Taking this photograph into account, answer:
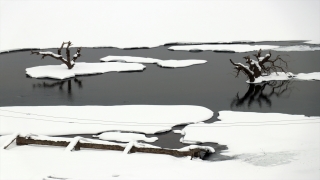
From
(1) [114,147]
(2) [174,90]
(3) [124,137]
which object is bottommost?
(3) [124,137]

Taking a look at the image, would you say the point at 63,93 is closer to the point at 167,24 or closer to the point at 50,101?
the point at 50,101

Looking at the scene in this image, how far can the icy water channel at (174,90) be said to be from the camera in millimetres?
19500

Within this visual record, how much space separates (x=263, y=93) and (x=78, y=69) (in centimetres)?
1179

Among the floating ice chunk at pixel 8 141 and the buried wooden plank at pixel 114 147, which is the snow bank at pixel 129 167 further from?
the floating ice chunk at pixel 8 141

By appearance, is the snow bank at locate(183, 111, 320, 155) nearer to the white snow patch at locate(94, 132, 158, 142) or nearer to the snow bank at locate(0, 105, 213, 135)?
the snow bank at locate(0, 105, 213, 135)

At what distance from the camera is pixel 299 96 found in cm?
2075

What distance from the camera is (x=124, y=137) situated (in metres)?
14.9

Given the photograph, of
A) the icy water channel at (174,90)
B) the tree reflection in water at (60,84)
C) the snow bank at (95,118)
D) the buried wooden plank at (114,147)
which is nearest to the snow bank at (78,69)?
the icy water channel at (174,90)

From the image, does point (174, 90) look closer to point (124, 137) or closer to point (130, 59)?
point (124, 137)

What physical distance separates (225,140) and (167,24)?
3054cm

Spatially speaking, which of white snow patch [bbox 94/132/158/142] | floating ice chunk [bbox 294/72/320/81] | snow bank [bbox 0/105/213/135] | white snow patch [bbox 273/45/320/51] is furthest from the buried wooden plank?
white snow patch [bbox 273/45/320/51]

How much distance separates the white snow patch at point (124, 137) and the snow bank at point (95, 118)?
528 millimetres

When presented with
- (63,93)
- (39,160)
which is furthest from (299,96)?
(39,160)

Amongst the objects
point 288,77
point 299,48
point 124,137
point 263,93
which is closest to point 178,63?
point 288,77
